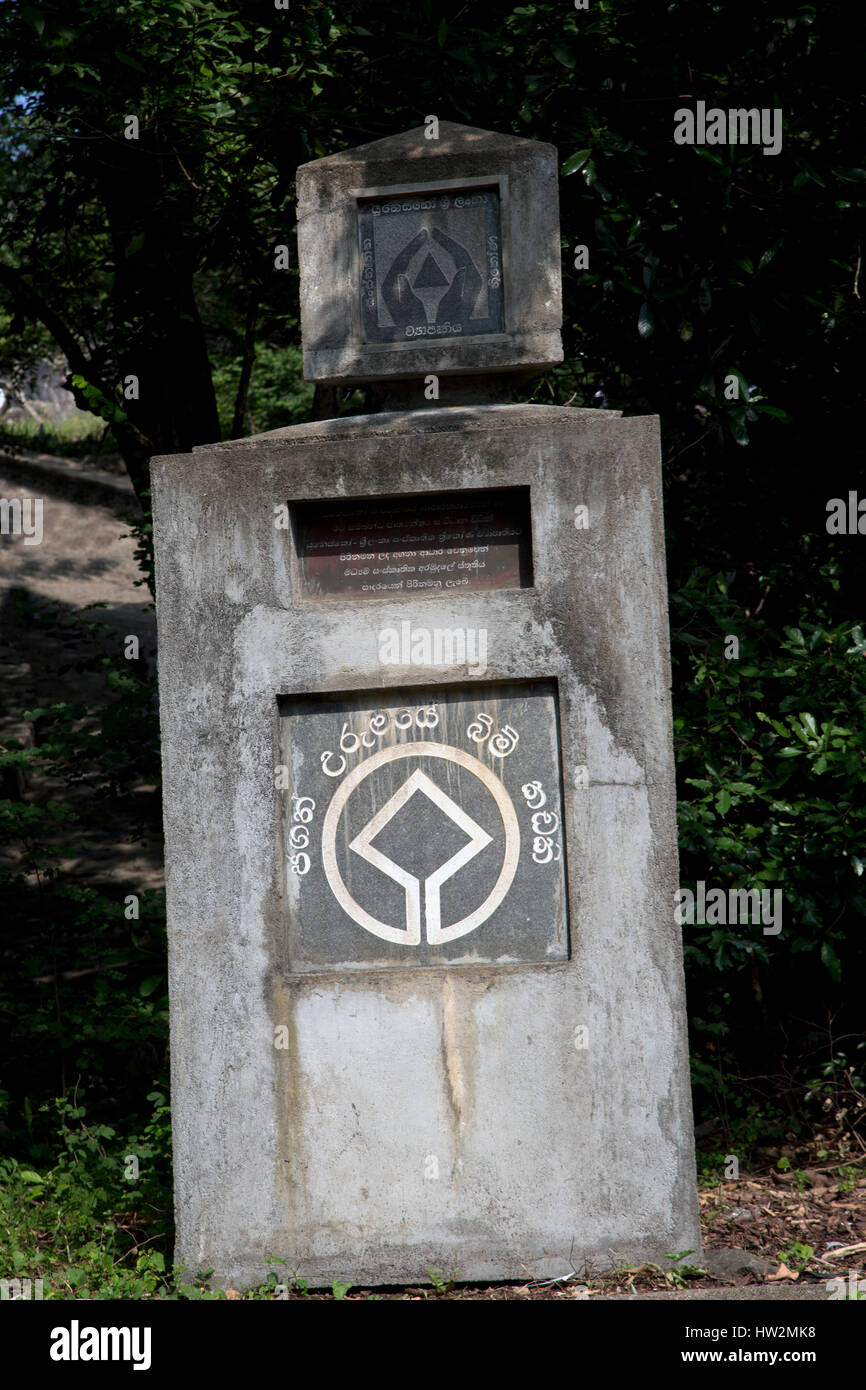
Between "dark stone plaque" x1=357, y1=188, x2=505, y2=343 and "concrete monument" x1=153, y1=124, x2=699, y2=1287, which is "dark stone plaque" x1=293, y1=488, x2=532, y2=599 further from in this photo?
"dark stone plaque" x1=357, y1=188, x2=505, y2=343

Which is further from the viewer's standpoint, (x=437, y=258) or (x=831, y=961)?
(x=831, y=961)

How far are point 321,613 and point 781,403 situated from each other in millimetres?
2818

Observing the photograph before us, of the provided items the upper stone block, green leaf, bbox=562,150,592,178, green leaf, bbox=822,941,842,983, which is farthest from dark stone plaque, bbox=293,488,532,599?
green leaf, bbox=822,941,842,983

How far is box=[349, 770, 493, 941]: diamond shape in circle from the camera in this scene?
383 cm

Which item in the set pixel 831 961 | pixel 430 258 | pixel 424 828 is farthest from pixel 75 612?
pixel 831 961

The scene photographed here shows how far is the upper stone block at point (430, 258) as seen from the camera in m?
4.00

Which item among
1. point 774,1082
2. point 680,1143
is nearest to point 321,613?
point 680,1143

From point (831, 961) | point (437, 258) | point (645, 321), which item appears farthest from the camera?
point (645, 321)

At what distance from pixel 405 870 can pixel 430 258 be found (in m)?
1.98

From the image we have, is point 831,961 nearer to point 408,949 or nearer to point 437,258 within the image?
point 408,949

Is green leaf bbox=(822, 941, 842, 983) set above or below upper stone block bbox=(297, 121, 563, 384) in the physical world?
below

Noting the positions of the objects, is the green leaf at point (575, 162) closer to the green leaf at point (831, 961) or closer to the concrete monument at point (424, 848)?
the concrete monument at point (424, 848)

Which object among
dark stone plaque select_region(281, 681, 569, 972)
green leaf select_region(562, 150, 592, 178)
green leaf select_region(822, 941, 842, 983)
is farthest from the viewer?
green leaf select_region(562, 150, 592, 178)

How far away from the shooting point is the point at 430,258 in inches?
159
